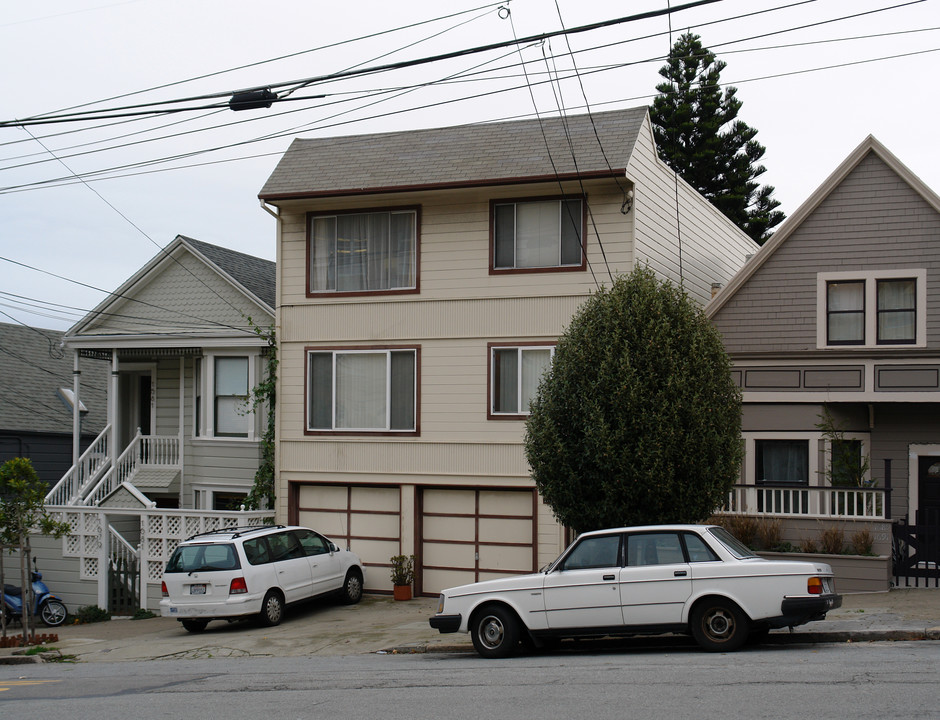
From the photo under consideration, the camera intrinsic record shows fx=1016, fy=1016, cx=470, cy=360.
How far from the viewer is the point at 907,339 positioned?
18.7 meters

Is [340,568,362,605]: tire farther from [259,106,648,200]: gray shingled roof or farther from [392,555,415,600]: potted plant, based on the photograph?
[259,106,648,200]: gray shingled roof

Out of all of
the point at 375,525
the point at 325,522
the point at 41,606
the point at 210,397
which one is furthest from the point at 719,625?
the point at 41,606

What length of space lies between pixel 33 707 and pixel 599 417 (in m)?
7.66

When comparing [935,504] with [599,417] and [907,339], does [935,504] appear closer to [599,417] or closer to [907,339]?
[907,339]

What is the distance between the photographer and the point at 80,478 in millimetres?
24516

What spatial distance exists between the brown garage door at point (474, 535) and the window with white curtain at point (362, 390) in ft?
5.60

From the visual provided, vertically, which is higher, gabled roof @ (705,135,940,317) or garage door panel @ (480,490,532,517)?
gabled roof @ (705,135,940,317)

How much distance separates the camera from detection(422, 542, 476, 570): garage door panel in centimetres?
1966

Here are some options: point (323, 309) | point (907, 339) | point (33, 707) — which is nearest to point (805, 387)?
point (907, 339)

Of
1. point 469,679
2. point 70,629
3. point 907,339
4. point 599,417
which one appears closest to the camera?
point 469,679

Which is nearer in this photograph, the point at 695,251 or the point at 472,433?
the point at 472,433

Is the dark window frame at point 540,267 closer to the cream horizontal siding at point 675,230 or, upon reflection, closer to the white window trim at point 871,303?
the cream horizontal siding at point 675,230

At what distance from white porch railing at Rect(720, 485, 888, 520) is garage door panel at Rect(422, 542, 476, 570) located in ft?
16.7

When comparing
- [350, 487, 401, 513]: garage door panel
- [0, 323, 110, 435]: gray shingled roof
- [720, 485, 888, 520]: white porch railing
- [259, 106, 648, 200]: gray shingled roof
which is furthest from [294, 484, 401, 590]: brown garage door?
[0, 323, 110, 435]: gray shingled roof
